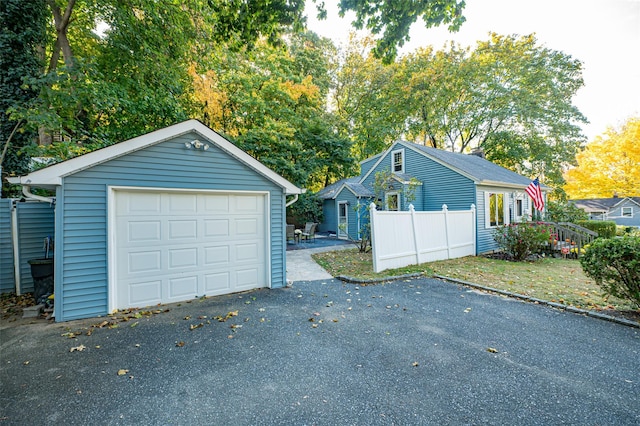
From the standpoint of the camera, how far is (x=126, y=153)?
495 centimetres

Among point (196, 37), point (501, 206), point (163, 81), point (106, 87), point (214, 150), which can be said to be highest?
point (196, 37)

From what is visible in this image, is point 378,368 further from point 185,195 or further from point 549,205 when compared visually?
point 549,205

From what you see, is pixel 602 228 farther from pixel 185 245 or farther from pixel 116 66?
pixel 116 66

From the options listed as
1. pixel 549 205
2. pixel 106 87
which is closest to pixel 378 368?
pixel 106 87

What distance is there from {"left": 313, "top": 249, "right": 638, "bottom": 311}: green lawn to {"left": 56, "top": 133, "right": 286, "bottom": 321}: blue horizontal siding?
4712mm

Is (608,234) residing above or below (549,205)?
below

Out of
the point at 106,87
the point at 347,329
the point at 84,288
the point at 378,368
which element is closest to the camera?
the point at 378,368

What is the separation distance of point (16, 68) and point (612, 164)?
3864cm

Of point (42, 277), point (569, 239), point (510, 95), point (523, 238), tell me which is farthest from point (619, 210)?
point (42, 277)

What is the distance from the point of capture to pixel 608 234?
1537 centimetres

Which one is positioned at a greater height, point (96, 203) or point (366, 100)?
point (366, 100)

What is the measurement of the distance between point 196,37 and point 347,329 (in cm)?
1195

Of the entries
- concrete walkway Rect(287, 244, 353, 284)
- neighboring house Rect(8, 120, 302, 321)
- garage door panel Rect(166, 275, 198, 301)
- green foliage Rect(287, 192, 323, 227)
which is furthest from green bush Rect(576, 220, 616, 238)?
garage door panel Rect(166, 275, 198, 301)

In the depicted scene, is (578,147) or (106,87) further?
(578,147)
